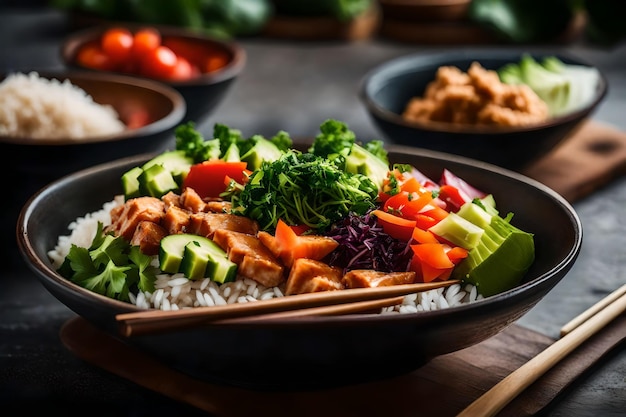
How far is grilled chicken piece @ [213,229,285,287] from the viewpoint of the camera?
2039mm

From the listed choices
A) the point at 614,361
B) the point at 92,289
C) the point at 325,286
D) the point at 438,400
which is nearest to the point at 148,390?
the point at 92,289

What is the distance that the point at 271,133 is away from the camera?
4062mm

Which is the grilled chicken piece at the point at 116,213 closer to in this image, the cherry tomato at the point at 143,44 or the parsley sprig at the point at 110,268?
the parsley sprig at the point at 110,268

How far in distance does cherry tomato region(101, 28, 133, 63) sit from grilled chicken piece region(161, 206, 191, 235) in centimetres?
216

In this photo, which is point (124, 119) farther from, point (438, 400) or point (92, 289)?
point (438, 400)

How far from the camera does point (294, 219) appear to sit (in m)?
2.24

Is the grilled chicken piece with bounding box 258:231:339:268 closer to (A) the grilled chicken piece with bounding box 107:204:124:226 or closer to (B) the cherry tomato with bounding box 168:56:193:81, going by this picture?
(A) the grilled chicken piece with bounding box 107:204:124:226

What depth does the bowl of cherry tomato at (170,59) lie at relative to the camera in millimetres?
3910

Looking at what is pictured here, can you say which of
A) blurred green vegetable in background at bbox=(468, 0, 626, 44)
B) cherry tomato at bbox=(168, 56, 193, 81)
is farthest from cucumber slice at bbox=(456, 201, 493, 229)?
blurred green vegetable in background at bbox=(468, 0, 626, 44)

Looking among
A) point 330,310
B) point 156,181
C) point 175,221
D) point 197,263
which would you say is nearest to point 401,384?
point 330,310

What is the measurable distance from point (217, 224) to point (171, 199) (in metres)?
0.24

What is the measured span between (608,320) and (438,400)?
1.84 feet

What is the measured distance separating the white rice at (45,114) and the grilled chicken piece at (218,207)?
1.05 m

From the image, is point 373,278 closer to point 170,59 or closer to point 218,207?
point 218,207
